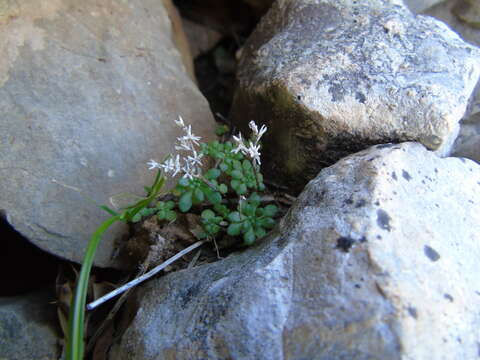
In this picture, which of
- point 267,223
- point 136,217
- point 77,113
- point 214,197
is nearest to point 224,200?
point 214,197

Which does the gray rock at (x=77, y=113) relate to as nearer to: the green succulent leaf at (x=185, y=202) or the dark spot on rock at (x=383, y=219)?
the green succulent leaf at (x=185, y=202)

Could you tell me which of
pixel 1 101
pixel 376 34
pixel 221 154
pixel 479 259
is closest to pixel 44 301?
pixel 1 101

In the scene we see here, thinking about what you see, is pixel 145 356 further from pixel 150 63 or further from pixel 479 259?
pixel 150 63

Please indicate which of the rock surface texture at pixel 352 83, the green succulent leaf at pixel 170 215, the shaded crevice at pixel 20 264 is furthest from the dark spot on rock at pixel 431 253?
the shaded crevice at pixel 20 264

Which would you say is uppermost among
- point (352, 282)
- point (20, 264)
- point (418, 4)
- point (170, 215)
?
point (418, 4)

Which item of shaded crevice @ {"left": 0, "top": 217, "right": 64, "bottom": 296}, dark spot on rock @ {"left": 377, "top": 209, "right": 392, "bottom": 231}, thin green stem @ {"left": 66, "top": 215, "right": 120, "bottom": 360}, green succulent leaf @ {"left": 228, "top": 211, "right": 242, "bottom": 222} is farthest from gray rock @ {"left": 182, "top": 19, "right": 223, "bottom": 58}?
dark spot on rock @ {"left": 377, "top": 209, "right": 392, "bottom": 231}

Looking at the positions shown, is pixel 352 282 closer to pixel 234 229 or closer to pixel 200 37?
pixel 234 229

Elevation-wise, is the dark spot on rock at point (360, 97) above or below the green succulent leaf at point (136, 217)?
above

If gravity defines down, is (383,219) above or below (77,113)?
above
